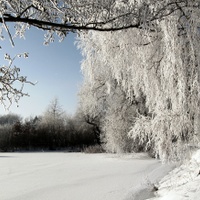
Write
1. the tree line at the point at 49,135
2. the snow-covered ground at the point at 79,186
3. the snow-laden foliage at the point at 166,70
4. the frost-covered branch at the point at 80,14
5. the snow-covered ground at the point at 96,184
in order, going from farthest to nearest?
the tree line at the point at 49,135 < the snow-covered ground at the point at 79,186 < the snow-covered ground at the point at 96,184 < the snow-laden foliage at the point at 166,70 < the frost-covered branch at the point at 80,14

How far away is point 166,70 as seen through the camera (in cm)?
566

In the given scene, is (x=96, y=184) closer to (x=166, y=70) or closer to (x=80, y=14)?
(x=166, y=70)

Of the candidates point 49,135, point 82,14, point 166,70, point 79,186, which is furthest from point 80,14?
point 49,135

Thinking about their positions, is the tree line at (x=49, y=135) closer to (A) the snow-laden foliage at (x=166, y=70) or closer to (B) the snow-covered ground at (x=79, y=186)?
(B) the snow-covered ground at (x=79, y=186)

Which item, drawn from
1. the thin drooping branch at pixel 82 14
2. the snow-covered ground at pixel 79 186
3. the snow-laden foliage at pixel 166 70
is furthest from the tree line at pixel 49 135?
the thin drooping branch at pixel 82 14

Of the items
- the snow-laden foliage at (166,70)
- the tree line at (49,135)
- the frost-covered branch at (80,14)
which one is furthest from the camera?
the tree line at (49,135)

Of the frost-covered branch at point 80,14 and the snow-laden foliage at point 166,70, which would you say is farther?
the snow-laden foliage at point 166,70

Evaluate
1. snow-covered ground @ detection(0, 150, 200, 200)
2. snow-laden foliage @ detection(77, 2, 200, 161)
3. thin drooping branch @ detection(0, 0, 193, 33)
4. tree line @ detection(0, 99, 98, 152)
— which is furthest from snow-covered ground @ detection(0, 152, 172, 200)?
tree line @ detection(0, 99, 98, 152)

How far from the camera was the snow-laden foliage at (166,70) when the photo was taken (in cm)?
540

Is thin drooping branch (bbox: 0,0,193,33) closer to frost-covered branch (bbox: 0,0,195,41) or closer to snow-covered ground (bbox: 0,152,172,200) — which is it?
frost-covered branch (bbox: 0,0,195,41)

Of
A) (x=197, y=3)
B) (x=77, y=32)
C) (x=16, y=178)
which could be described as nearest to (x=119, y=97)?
(x=16, y=178)

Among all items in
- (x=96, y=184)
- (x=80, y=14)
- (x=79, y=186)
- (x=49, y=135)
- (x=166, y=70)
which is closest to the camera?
(x=80, y=14)

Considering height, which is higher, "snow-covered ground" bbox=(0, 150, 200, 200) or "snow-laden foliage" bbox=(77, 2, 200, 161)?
"snow-laden foliage" bbox=(77, 2, 200, 161)

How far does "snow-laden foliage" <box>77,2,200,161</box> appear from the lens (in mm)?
5398
